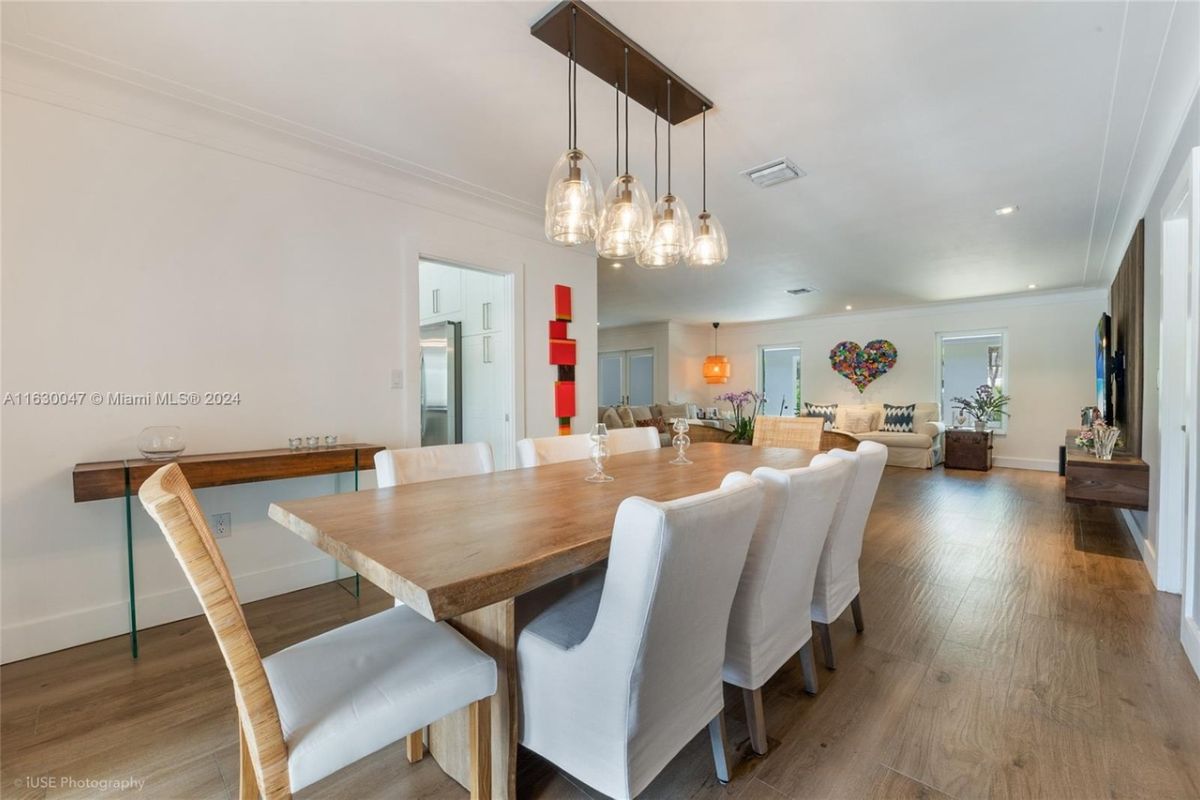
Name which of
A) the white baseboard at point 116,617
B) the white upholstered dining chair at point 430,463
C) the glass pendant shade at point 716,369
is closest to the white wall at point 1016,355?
the glass pendant shade at point 716,369

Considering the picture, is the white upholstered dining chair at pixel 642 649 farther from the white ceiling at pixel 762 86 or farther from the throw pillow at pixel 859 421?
the throw pillow at pixel 859 421

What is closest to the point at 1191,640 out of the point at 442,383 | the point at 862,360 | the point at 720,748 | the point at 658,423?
the point at 720,748

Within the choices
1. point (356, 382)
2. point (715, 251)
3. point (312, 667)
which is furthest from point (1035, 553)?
point (356, 382)

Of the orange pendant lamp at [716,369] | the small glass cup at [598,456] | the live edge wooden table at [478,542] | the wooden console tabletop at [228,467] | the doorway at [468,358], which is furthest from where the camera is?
the orange pendant lamp at [716,369]

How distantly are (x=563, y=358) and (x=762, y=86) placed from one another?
2.37 metres

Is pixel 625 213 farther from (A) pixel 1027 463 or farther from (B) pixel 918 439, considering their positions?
(A) pixel 1027 463

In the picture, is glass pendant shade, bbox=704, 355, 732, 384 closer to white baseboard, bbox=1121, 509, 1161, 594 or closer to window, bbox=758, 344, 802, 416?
window, bbox=758, 344, 802, 416

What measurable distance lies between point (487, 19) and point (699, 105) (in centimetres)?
97

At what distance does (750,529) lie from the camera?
1147 mm

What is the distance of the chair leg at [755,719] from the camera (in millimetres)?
1441

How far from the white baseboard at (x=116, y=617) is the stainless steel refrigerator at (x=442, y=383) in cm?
190

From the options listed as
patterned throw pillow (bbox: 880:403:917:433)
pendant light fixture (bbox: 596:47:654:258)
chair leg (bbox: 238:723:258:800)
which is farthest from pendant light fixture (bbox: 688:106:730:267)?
patterned throw pillow (bbox: 880:403:917:433)

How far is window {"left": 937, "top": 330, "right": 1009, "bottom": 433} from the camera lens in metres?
7.03

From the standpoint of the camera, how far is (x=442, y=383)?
464cm
